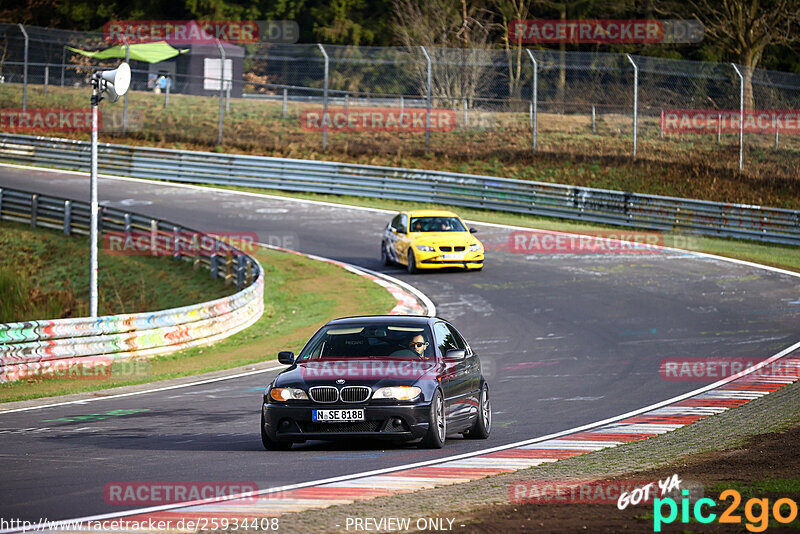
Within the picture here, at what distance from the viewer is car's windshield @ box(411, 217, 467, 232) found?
27.4 m

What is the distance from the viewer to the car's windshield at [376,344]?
436 inches

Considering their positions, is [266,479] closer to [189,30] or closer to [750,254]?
[750,254]

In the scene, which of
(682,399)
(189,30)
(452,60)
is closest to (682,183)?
(452,60)

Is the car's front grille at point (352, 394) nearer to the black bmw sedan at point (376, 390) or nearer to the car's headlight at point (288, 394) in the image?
the black bmw sedan at point (376, 390)

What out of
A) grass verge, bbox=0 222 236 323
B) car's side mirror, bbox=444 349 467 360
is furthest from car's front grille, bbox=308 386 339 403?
grass verge, bbox=0 222 236 323

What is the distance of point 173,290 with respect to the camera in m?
27.6

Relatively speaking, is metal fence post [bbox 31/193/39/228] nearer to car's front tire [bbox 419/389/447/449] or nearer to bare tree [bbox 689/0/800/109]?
car's front tire [bbox 419/389/447/449]

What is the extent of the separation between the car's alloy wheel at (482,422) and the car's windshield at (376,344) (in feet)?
3.12
